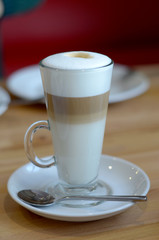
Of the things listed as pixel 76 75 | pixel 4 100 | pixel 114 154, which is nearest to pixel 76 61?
pixel 76 75

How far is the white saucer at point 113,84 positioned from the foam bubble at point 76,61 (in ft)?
1.46

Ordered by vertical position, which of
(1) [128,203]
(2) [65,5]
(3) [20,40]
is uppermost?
(1) [128,203]

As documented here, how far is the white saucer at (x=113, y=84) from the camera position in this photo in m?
1.03

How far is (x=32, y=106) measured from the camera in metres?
1.00

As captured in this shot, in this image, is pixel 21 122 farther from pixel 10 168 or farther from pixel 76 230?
pixel 76 230

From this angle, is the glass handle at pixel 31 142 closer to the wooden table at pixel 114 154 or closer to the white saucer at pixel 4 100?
the wooden table at pixel 114 154

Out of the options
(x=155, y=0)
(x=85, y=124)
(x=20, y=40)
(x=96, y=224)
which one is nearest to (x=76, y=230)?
(x=96, y=224)

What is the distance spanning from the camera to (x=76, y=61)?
0.52 meters

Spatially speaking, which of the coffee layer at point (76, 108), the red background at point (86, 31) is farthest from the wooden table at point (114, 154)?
the red background at point (86, 31)

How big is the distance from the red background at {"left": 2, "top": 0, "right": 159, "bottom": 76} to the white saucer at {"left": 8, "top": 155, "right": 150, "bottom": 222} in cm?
147

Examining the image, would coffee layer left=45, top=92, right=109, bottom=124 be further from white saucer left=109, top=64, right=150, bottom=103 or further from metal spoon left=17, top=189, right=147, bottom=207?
white saucer left=109, top=64, right=150, bottom=103

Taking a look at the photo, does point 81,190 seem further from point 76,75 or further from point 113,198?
point 76,75

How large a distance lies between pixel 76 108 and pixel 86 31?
1777 mm

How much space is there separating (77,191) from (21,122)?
37cm
